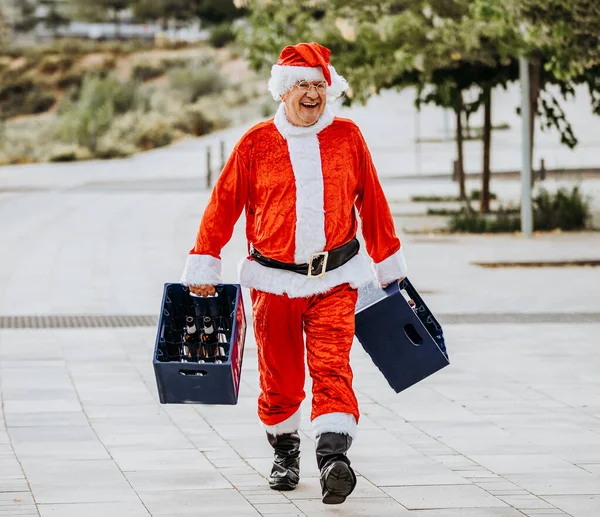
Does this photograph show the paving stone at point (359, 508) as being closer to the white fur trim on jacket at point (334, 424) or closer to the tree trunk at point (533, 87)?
the white fur trim on jacket at point (334, 424)

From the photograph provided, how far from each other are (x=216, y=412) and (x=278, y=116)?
230 centimetres

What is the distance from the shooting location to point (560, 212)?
67.9 feet

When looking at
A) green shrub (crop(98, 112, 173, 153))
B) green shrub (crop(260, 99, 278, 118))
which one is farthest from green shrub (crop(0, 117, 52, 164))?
green shrub (crop(260, 99, 278, 118))

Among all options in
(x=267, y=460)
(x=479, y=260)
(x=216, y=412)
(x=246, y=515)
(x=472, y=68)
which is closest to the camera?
(x=246, y=515)

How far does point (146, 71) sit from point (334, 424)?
81732 mm

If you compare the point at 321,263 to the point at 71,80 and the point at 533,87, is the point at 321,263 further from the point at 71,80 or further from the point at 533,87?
the point at 71,80

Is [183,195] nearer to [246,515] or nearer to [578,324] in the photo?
[578,324]

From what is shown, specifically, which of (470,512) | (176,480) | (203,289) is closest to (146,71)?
(176,480)

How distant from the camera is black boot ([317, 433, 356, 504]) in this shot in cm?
570

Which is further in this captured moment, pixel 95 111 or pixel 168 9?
pixel 168 9

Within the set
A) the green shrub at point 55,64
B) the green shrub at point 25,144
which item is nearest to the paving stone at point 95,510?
the green shrub at point 25,144

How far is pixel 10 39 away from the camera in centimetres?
10162

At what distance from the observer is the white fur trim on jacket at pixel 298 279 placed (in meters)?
5.99

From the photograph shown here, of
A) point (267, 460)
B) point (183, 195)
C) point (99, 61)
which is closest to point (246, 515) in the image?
point (267, 460)
